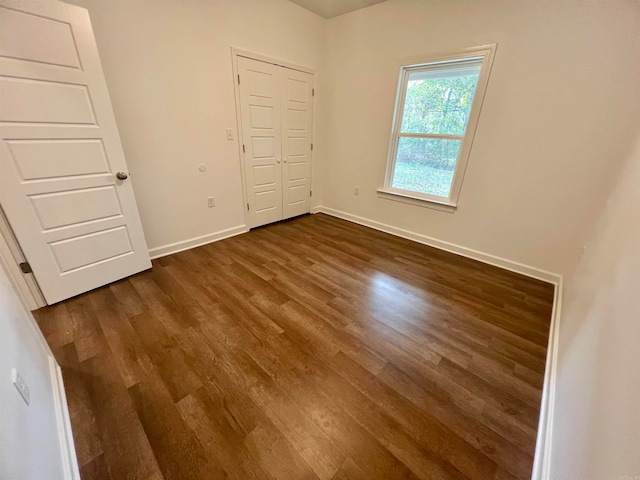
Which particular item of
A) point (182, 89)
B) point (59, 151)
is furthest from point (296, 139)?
point (59, 151)

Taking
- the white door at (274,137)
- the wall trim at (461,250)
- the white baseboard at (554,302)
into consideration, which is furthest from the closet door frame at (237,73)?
the wall trim at (461,250)

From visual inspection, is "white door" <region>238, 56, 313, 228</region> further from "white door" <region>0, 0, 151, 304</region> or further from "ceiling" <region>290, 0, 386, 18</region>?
"white door" <region>0, 0, 151, 304</region>

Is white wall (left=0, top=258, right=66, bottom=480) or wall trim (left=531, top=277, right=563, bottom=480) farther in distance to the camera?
wall trim (left=531, top=277, right=563, bottom=480)

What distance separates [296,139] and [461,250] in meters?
2.71

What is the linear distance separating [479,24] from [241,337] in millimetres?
3480

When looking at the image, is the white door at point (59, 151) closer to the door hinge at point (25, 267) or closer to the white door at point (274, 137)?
the door hinge at point (25, 267)

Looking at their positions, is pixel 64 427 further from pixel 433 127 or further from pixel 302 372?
pixel 433 127

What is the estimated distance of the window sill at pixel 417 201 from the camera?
2.97 m

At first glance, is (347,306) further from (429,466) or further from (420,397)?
(429,466)

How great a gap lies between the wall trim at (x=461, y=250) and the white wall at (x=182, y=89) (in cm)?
188

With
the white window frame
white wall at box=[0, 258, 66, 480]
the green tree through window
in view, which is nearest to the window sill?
the white window frame

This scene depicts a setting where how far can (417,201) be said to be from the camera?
321cm

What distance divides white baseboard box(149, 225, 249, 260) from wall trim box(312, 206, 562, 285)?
1696 mm

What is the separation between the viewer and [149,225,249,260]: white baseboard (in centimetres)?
270
